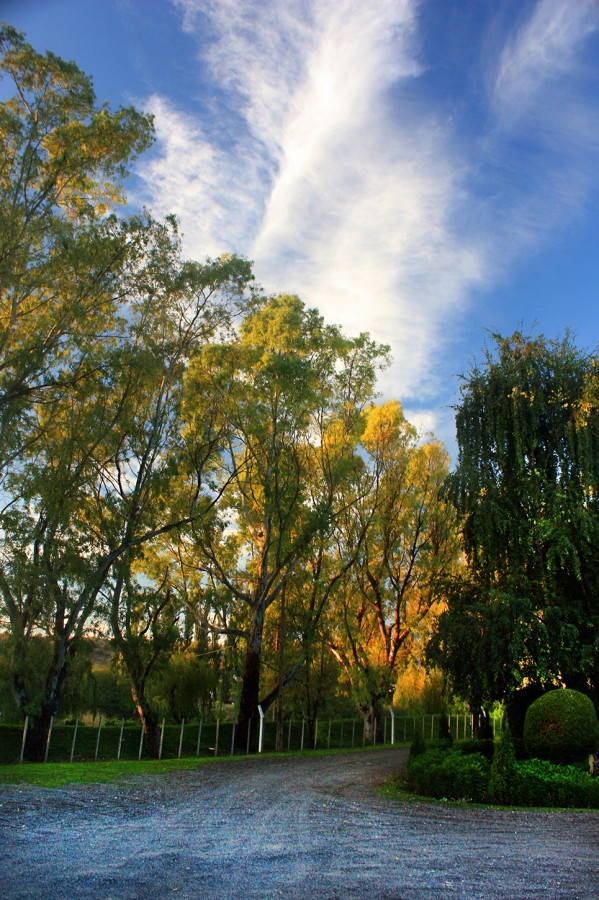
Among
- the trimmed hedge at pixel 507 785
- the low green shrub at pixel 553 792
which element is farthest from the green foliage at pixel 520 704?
the low green shrub at pixel 553 792

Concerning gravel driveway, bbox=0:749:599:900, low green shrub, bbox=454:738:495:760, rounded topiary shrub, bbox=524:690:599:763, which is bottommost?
low green shrub, bbox=454:738:495:760

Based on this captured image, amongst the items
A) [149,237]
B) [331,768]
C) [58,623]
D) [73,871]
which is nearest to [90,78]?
[149,237]

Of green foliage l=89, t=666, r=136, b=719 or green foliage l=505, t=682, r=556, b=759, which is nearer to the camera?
green foliage l=505, t=682, r=556, b=759

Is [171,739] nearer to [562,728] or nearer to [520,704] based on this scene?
[520,704]

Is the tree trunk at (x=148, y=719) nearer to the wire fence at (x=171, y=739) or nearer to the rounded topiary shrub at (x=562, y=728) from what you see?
the wire fence at (x=171, y=739)

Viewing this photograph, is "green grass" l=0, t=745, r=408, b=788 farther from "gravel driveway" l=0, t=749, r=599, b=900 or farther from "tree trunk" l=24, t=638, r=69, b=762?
"tree trunk" l=24, t=638, r=69, b=762

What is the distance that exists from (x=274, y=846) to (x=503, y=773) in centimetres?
675

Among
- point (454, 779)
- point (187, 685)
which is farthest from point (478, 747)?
point (187, 685)

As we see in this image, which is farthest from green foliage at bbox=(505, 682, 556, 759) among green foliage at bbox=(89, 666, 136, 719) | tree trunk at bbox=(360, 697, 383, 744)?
green foliage at bbox=(89, 666, 136, 719)

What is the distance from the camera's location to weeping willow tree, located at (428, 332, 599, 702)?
1599 centimetres

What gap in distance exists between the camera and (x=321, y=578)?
28.5 metres

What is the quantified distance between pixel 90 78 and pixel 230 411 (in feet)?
39.7

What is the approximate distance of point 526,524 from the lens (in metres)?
17.3

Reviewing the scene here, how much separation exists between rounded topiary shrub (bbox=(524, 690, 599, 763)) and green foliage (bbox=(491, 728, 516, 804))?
2290 mm
